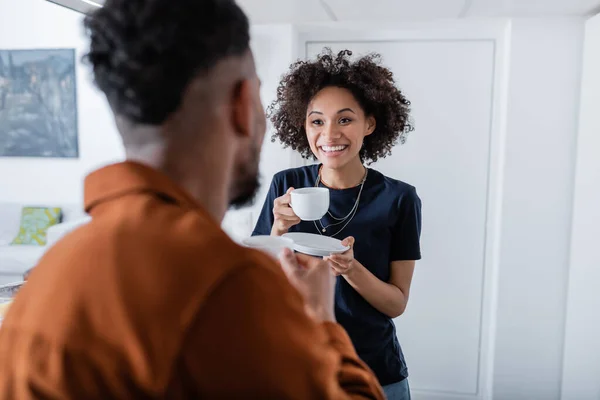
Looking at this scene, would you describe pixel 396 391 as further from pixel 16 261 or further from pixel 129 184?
pixel 16 261

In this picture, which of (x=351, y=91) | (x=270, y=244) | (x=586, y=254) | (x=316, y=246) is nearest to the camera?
(x=270, y=244)

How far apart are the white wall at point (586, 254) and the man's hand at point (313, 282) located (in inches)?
73.9

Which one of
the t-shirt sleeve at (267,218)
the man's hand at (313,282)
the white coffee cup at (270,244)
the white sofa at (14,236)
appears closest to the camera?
the man's hand at (313,282)

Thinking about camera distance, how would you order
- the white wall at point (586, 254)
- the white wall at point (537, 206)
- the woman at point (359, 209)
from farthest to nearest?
the white wall at point (537, 206) < the white wall at point (586, 254) < the woman at point (359, 209)

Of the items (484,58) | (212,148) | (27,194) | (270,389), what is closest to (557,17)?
(484,58)

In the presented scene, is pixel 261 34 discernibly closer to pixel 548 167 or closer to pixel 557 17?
pixel 557 17

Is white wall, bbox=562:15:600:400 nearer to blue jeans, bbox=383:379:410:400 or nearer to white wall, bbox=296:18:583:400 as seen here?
white wall, bbox=296:18:583:400

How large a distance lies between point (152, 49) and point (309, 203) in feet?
2.43

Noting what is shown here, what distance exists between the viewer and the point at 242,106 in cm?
58

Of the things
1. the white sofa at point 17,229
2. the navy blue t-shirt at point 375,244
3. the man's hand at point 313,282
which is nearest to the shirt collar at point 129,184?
the man's hand at point 313,282

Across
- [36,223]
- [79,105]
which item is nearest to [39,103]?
[79,105]

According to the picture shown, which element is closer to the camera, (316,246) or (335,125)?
(316,246)

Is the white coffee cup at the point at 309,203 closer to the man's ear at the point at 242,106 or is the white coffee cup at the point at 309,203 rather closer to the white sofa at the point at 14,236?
the man's ear at the point at 242,106

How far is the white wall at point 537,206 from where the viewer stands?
222 centimetres
